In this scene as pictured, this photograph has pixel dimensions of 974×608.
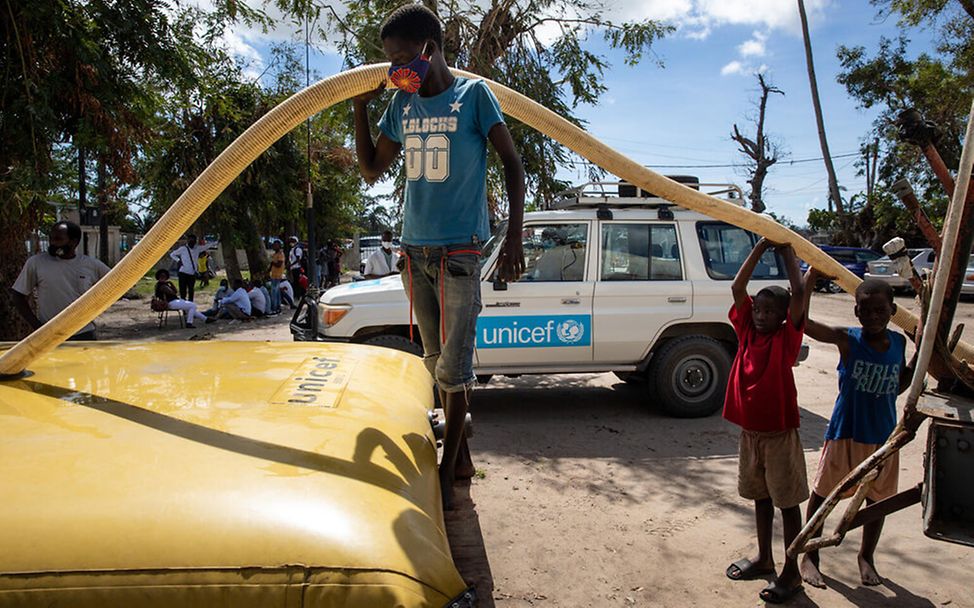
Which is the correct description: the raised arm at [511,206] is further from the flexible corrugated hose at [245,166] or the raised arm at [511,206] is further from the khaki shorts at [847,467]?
the khaki shorts at [847,467]

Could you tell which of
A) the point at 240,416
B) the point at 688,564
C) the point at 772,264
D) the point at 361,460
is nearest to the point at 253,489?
the point at 361,460

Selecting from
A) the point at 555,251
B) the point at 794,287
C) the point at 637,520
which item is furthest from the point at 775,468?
the point at 555,251

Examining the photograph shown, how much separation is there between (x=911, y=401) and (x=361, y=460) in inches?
56.4

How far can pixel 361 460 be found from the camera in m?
1.70

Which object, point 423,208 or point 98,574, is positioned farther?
point 423,208

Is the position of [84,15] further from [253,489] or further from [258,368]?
[253,489]

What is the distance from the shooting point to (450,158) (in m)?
2.56

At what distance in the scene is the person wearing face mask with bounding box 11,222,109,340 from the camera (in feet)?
16.6

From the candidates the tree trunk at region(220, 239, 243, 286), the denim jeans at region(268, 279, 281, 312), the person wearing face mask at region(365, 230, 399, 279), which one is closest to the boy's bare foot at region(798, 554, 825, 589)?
the person wearing face mask at region(365, 230, 399, 279)

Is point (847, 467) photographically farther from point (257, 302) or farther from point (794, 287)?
Result: point (257, 302)

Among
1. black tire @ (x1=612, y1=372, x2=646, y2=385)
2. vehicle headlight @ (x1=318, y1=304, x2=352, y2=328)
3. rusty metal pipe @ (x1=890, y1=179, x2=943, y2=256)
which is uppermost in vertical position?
rusty metal pipe @ (x1=890, y1=179, x2=943, y2=256)

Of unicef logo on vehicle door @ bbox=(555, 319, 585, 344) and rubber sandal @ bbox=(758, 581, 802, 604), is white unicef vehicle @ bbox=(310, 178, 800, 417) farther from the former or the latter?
rubber sandal @ bbox=(758, 581, 802, 604)

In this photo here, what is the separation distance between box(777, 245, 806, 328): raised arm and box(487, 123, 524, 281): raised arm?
125 centimetres

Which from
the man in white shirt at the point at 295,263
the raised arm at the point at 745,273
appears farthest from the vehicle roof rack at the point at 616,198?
the man in white shirt at the point at 295,263
